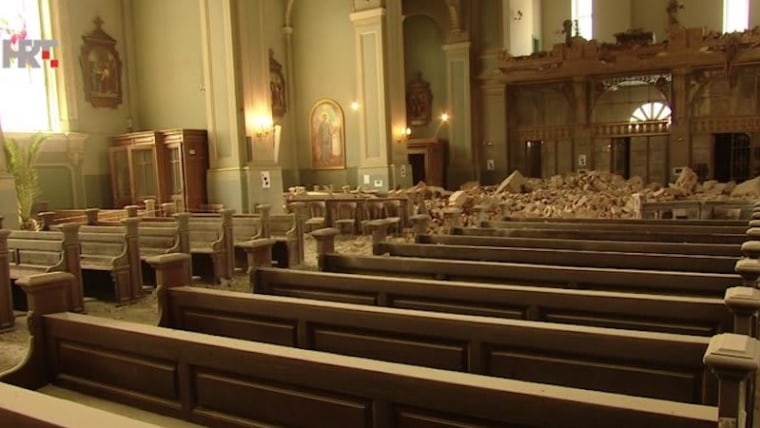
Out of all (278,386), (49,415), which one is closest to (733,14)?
(278,386)

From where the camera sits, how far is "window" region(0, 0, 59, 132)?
428 inches

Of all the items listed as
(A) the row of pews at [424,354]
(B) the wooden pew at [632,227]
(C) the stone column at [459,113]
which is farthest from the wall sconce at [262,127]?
(A) the row of pews at [424,354]

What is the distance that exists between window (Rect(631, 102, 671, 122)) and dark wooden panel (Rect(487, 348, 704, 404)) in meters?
16.7

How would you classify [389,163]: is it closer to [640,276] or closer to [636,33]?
[636,33]

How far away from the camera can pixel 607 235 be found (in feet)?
19.0

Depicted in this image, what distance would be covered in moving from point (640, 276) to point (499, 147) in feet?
48.2

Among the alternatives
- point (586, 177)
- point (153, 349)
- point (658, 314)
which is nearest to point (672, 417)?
point (658, 314)

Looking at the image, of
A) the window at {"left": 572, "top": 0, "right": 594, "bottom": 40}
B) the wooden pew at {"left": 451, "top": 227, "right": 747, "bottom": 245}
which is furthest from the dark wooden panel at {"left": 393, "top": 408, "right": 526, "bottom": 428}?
the window at {"left": 572, "top": 0, "right": 594, "bottom": 40}

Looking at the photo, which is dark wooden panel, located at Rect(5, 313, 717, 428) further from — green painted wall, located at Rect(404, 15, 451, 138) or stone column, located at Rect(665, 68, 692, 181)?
green painted wall, located at Rect(404, 15, 451, 138)

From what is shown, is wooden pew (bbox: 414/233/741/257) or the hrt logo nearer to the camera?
wooden pew (bbox: 414/233/741/257)

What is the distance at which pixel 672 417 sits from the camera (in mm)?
1557

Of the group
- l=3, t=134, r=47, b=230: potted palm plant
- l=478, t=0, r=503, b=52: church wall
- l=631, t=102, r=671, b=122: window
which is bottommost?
l=3, t=134, r=47, b=230: potted palm plant

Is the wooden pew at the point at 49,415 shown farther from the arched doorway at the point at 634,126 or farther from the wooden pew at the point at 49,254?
the arched doorway at the point at 634,126

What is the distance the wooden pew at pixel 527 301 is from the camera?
285cm
